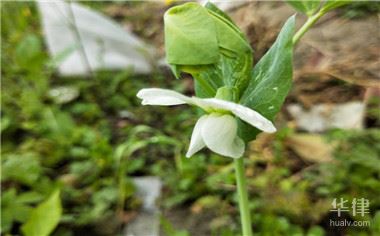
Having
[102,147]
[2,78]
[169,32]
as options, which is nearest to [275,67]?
[169,32]

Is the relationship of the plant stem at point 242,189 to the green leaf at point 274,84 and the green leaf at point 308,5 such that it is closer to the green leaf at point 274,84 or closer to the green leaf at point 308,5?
the green leaf at point 274,84

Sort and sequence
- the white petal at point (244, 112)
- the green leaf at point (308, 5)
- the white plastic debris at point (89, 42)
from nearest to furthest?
the white petal at point (244, 112) < the green leaf at point (308, 5) < the white plastic debris at point (89, 42)

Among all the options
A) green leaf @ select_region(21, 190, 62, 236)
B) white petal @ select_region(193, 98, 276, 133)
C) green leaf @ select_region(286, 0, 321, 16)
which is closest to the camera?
white petal @ select_region(193, 98, 276, 133)

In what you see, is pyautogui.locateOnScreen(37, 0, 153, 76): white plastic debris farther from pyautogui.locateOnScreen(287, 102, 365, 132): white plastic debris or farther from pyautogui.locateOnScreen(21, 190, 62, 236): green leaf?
pyautogui.locateOnScreen(21, 190, 62, 236): green leaf

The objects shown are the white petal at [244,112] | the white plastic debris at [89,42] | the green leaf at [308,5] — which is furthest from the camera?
the white plastic debris at [89,42]

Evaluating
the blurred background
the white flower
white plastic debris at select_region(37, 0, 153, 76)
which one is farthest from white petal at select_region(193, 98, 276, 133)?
white plastic debris at select_region(37, 0, 153, 76)

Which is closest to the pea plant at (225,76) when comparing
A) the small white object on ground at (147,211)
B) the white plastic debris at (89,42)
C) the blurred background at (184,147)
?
the blurred background at (184,147)

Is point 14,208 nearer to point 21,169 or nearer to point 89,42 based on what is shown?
point 21,169

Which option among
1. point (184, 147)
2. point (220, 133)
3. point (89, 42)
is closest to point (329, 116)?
point (184, 147)
